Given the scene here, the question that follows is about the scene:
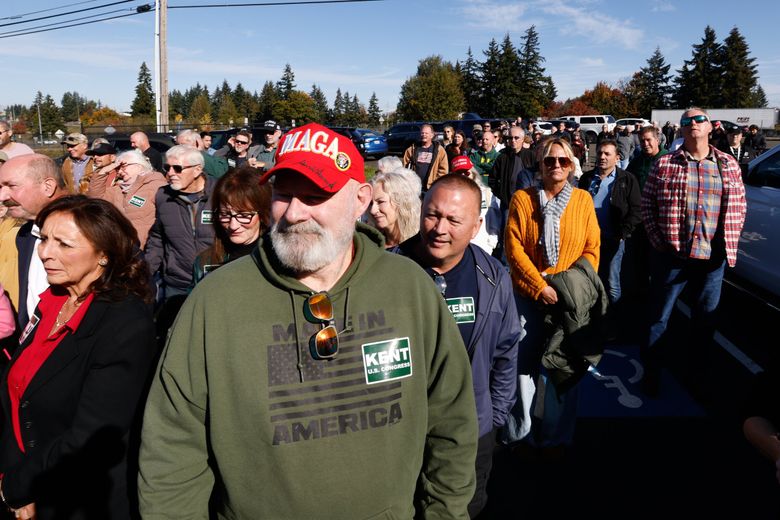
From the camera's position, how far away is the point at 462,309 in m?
2.45

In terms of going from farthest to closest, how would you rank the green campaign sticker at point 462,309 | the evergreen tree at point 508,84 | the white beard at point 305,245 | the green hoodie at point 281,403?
the evergreen tree at point 508,84 < the green campaign sticker at point 462,309 < the white beard at point 305,245 < the green hoodie at point 281,403

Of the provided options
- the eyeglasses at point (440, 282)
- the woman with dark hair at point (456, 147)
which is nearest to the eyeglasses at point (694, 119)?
the eyeglasses at point (440, 282)

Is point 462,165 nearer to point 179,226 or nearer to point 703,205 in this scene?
point 703,205

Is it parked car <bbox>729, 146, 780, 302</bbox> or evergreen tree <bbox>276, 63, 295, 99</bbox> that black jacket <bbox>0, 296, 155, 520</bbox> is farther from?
evergreen tree <bbox>276, 63, 295, 99</bbox>

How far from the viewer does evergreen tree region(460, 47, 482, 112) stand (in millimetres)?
71312

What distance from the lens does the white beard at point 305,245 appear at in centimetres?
156

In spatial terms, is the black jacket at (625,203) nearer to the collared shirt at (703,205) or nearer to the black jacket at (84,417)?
the collared shirt at (703,205)

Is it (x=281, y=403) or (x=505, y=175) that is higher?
(x=505, y=175)

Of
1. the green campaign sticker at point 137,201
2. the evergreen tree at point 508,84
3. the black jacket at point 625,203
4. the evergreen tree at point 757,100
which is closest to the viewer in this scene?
the green campaign sticker at point 137,201

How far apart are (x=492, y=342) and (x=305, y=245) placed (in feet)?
4.17

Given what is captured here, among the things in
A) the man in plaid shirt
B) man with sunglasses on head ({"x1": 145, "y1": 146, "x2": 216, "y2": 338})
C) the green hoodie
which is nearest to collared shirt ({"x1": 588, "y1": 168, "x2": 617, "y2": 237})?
the man in plaid shirt

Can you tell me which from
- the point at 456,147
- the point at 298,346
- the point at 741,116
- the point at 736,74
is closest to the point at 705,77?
the point at 736,74

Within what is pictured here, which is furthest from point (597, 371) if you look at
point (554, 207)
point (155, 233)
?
point (155, 233)

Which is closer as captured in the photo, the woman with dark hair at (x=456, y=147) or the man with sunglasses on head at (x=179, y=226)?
the man with sunglasses on head at (x=179, y=226)
